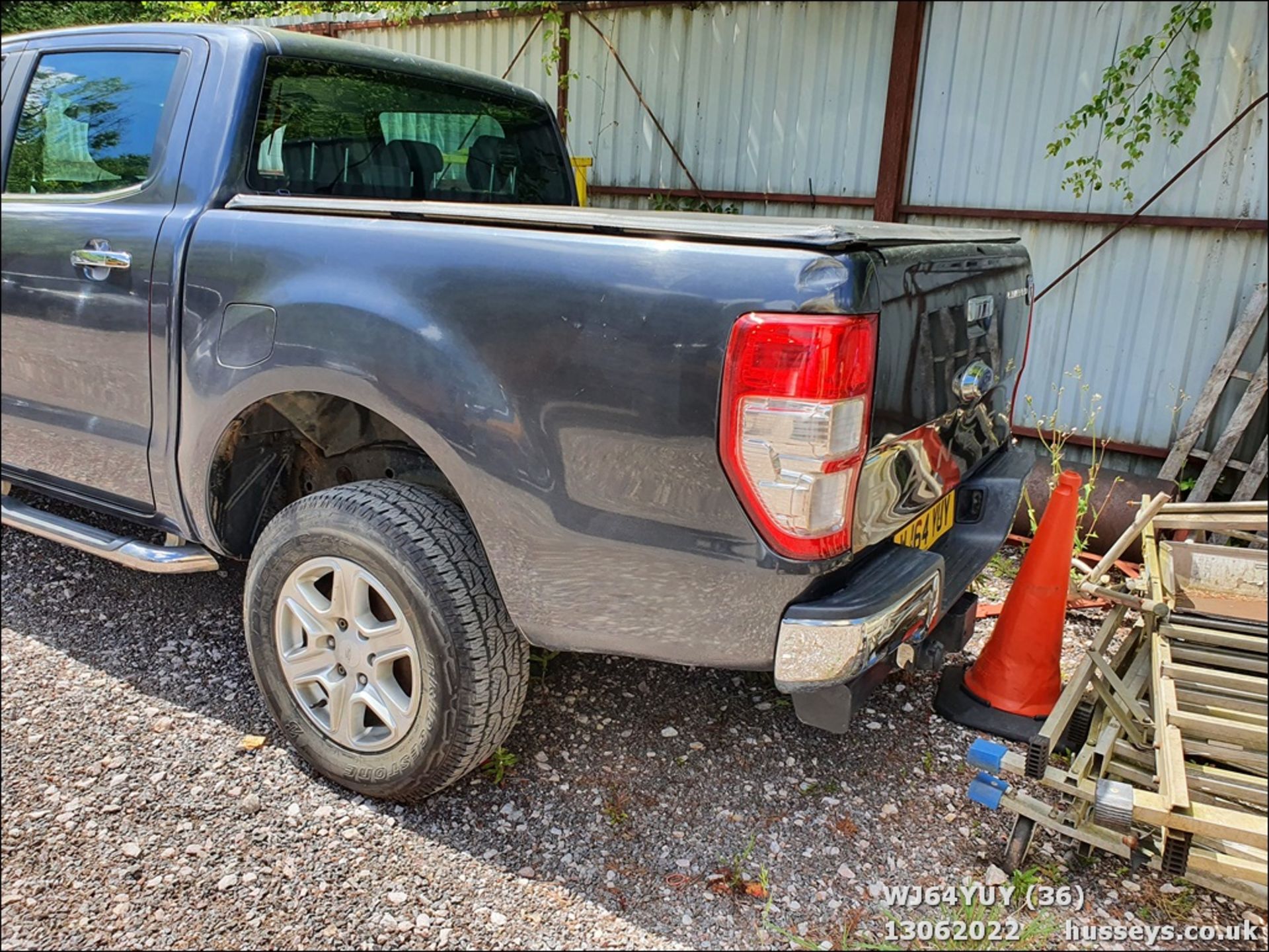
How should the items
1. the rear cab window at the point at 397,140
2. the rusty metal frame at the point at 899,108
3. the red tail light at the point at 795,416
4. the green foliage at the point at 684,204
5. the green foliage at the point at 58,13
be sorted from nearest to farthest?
the red tail light at the point at 795,416
the rear cab window at the point at 397,140
the rusty metal frame at the point at 899,108
the green foliage at the point at 684,204
the green foliage at the point at 58,13

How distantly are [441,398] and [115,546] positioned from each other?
4.71 feet

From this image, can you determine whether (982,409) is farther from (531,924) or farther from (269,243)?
(269,243)

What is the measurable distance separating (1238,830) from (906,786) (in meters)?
0.88

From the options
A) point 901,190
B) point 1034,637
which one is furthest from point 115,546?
point 901,190

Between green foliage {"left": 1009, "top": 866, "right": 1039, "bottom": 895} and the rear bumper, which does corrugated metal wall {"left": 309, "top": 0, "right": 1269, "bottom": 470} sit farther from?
green foliage {"left": 1009, "top": 866, "right": 1039, "bottom": 895}

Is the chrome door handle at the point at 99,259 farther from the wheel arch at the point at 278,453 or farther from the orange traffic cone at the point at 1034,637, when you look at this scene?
the orange traffic cone at the point at 1034,637

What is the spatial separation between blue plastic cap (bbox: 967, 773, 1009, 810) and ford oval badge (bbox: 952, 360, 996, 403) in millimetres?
955

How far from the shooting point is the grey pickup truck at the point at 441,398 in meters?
1.87

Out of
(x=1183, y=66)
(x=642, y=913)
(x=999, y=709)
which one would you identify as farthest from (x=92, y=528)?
(x=1183, y=66)

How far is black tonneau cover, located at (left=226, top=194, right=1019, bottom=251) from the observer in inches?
73.0

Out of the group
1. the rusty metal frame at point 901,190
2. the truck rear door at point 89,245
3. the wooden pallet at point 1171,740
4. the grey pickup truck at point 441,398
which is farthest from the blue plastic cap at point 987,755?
the rusty metal frame at point 901,190

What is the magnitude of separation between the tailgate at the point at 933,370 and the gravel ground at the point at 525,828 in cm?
85

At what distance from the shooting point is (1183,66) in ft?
15.5

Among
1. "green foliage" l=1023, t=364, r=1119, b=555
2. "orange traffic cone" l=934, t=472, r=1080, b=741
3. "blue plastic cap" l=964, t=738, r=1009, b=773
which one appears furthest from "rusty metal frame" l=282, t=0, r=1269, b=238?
"blue plastic cap" l=964, t=738, r=1009, b=773
